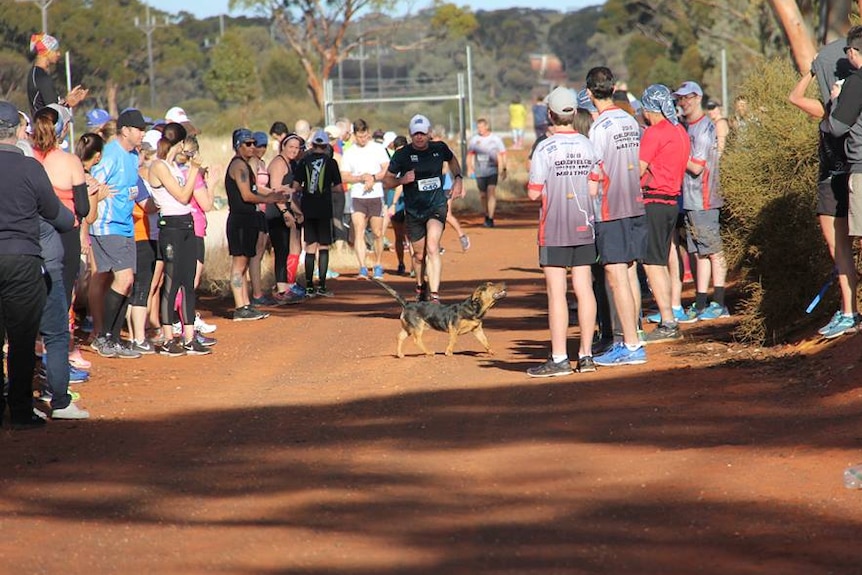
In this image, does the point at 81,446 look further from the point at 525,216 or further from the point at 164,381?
the point at 525,216

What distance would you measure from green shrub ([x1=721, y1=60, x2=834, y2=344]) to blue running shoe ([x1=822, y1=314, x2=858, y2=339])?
1027 millimetres

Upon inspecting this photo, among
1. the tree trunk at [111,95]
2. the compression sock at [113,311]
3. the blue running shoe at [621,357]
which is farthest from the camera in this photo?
the tree trunk at [111,95]

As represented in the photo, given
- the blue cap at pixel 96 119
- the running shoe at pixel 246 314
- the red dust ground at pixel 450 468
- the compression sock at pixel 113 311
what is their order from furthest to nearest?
the running shoe at pixel 246 314
the blue cap at pixel 96 119
the compression sock at pixel 113 311
the red dust ground at pixel 450 468

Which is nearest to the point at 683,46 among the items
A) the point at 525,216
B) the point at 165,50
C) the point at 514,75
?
the point at 165,50

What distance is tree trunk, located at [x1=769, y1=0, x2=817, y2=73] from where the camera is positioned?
1480 cm

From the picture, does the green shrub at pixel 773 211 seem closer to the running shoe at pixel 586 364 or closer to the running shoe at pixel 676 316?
the running shoe at pixel 676 316

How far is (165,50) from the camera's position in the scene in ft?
254

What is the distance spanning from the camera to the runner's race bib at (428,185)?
14953mm

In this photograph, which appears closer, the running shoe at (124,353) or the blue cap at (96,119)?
the running shoe at (124,353)

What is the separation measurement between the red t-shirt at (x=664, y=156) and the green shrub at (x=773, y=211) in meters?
0.97

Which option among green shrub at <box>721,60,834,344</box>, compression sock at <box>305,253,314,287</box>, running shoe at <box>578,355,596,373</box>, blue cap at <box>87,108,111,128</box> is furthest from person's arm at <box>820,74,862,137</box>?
compression sock at <box>305,253,314,287</box>

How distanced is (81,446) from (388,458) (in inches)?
82.7

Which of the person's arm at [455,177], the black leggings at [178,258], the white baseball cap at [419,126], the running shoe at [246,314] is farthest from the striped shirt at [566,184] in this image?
the running shoe at [246,314]

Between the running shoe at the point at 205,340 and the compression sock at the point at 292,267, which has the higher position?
the compression sock at the point at 292,267
